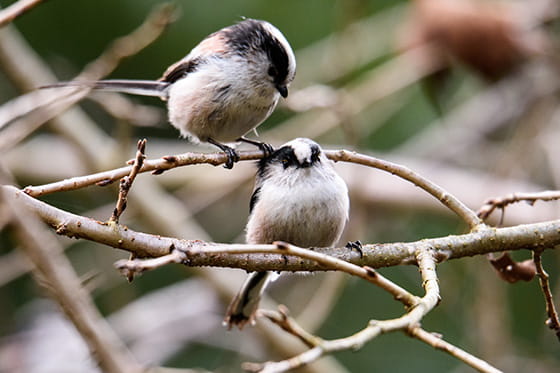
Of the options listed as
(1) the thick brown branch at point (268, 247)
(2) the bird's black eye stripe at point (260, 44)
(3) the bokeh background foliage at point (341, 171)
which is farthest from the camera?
(3) the bokeh background foliage at point (341, 171)

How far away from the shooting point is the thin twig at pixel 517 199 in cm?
198

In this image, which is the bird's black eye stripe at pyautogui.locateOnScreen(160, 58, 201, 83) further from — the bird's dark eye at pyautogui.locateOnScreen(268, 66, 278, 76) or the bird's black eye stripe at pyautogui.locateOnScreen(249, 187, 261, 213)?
A: the bird's black eye stripe at pyautogui.locateOnScreen(249, 187, 261, 213)

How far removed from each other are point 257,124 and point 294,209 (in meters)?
0.48

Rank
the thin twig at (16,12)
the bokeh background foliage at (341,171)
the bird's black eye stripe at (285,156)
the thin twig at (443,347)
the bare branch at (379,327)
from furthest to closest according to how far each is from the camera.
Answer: the bokeh background foliage at (341,171) → the bird's black eye stripe at (285,156) → the thin twig at (16,12) → the thin twig at (443,347) → the bare branch at (379,327)

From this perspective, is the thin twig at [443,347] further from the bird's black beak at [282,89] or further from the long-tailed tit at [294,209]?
the bird's black beak at [282,89]

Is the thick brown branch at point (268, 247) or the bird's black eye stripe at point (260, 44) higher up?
the bird's black eye stripe at point (260, 44)

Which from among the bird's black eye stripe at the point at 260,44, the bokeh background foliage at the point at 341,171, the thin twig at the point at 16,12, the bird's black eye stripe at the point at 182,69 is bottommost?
the bokeh background foliage at the point at 341,171

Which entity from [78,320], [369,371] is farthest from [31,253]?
[369,371]

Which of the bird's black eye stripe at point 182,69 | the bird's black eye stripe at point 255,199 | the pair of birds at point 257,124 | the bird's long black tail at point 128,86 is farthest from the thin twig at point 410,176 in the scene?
the bird's black eye stripe at point 182,69

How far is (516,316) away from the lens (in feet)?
25.0

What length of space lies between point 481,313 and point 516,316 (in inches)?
160

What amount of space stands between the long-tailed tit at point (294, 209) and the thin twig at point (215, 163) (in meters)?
0.45

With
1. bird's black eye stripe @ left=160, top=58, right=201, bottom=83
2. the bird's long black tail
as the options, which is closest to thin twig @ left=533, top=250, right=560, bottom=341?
the bird's long black tail

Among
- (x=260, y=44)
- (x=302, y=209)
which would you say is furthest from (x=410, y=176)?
(x=260, y=44)
